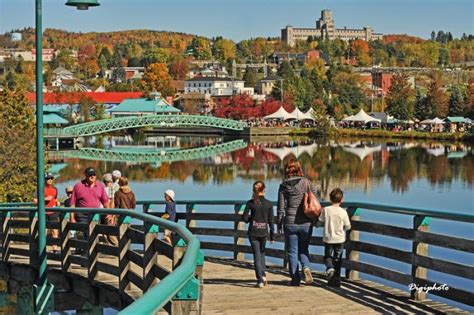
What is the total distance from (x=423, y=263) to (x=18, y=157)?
1059 inches

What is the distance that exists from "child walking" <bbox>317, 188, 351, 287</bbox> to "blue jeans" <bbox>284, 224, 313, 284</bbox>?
25cm

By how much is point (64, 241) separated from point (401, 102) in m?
114

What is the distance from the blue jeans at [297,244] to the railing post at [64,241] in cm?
295

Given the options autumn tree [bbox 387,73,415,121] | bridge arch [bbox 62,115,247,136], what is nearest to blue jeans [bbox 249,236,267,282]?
bridge arch [bbox 62,115,247,136]

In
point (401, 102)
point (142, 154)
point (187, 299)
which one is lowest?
point (142, 154)

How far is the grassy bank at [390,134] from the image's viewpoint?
100375 mm

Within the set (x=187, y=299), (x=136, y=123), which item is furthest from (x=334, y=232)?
A: (x=136, y=123)

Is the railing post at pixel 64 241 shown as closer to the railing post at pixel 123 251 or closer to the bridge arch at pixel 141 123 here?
the railing post at pixel 123 251

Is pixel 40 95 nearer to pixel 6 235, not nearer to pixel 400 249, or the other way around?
pixel 6 235

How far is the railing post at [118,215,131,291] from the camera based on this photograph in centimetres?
998

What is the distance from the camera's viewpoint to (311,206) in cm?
1055

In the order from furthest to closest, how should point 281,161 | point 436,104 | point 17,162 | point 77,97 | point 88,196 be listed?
point 77,97
point 436,104
point 281,161
point 17,162
point 88,196

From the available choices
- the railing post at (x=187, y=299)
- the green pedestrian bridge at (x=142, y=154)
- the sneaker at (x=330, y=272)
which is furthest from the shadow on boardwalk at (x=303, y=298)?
the green pedestrian bridge at (x=142, y=154)

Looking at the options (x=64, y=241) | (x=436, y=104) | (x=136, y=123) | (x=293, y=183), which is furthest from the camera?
(x=436, y=104)
